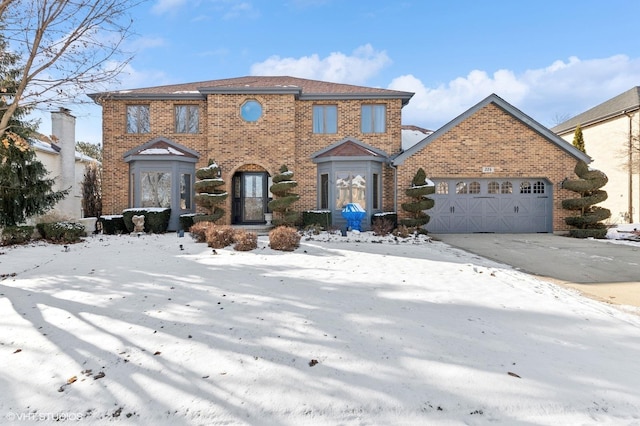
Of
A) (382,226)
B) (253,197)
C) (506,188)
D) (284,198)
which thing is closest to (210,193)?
(253,197)

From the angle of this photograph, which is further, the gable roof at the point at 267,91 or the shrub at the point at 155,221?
the gable roof at the point at 267,91

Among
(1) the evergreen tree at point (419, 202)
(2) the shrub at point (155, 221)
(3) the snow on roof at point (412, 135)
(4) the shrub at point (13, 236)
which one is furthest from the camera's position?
(3) the snow on roof at point (412, 135)

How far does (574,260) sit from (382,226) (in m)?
6.40

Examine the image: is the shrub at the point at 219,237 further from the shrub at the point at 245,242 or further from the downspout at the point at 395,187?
the downspout at the point at 395,187

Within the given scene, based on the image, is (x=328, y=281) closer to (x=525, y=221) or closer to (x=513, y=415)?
(x=513, y=415)

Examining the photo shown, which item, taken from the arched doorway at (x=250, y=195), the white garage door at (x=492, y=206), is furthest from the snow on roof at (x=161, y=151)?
the white garage door at (x=492, y=206)

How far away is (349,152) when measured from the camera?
1409cm

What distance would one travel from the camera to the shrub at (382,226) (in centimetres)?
1207

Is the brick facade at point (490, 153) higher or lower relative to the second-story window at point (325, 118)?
lower

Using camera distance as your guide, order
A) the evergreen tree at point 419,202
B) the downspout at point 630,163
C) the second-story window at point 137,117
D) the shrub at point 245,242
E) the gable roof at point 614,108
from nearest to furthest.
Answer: the shrub at point 245,242 → the evergreen tree at point 419,202 → the second-story window at point 137,117 → the downspout at point 630,163 → the gable roof at point 614,108

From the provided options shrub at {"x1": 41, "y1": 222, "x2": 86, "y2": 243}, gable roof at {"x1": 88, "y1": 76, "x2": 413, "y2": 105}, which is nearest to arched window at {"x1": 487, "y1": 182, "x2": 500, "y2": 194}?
gable roof at {"x1": 88, "y1": 76, "x2": 413, "y2": 105}

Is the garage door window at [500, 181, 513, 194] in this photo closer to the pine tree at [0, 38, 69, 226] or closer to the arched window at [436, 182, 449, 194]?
the arched window at [436, 182, 449, 194]

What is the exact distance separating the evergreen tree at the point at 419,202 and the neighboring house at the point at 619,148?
13.7 metres

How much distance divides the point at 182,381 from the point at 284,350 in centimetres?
92
